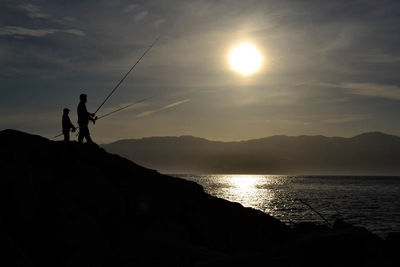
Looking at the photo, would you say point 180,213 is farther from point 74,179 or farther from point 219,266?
point 219,266

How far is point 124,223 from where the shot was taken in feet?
46.8

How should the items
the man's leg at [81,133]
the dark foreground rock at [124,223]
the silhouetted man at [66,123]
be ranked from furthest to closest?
the silhouetted man at [66,123], the man's leg at [81,133], the dark foreground rock at [124,223]

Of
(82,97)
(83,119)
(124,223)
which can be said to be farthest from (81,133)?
(124,223)

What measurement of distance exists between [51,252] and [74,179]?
3244 mm

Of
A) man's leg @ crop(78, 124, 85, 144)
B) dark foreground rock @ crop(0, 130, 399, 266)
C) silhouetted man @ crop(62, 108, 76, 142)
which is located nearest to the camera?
dark foreground rock @ crop(0, 130, 399, 266)

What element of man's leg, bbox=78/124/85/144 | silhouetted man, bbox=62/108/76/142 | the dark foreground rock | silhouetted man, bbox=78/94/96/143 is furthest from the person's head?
the dark foreground rock

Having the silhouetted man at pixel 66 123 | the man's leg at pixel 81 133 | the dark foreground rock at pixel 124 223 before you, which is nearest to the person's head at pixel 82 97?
the silhouetted man at pixel 66 123

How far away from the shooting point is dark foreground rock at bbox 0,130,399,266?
8.96 meters

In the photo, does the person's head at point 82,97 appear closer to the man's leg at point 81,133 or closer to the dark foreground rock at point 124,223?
Answer: the man's leg at point 81,133

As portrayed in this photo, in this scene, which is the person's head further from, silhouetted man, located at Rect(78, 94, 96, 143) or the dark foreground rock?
the dark foreground rock

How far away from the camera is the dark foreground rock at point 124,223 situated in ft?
29.4

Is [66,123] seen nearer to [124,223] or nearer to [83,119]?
[83,119]

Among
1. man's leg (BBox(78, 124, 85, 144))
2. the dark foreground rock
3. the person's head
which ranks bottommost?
the dark foreground rock

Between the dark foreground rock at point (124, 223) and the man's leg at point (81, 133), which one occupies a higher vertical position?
the man's leg at point (81, 133)
